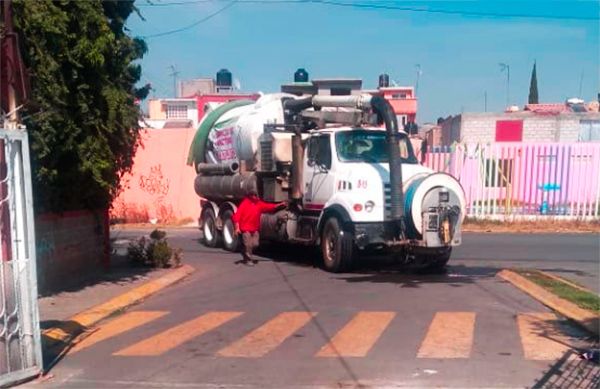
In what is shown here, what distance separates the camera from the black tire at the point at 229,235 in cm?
1781

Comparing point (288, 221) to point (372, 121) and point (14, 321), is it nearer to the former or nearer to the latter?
point (372, 121)

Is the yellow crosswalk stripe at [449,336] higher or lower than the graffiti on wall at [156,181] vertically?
lower

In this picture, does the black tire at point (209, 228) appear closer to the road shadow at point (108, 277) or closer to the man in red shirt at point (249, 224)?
the man in red shirt at point (249, 224)

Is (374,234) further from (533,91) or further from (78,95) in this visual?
(533,91)

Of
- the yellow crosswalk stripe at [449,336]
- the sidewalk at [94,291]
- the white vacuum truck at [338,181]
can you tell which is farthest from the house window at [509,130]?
the yellow crosswalk stripe at [449,336]

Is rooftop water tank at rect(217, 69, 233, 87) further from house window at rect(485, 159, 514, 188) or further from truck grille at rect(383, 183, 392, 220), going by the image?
truck grille at rect(383, 183, 392, 220)

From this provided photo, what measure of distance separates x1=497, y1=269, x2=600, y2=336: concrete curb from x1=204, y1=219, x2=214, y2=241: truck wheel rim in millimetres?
8903

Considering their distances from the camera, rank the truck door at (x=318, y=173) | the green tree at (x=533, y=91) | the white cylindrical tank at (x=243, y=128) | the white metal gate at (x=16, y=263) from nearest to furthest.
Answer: the white metal gate at (x=16, y=263) → the truck door at (x=318, y=173) → the white cylindrical tank at (x=243, y=128) → the green tree at (x=533, y=91)

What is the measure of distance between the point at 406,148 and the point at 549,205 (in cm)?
1184

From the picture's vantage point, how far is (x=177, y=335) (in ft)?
28.4

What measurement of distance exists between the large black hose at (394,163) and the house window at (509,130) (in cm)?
2360

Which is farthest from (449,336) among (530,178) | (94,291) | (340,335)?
(530,178)

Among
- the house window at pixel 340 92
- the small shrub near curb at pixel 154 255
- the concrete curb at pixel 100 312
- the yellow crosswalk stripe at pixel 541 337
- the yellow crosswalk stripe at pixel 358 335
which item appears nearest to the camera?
the yellow crosswalk stripe at pixel 541 337

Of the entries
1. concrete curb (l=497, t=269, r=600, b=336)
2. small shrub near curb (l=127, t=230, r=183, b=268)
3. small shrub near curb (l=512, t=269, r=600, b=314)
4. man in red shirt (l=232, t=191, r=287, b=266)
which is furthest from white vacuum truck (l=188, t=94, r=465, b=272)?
small shrub near curb (l=127, t=230, r=183, b=268)
